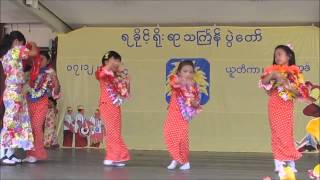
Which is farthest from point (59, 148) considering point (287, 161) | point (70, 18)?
point (287, 161)

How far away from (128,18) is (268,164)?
10.8ft

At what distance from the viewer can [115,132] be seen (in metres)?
5.94

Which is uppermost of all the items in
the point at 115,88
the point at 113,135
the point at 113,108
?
the point at 115,88

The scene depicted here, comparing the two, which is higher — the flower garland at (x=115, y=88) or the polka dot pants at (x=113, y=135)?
the flower garland at (x=115, y=88)

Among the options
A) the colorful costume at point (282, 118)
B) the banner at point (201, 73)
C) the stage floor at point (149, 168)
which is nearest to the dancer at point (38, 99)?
the stage floor at point (149, 168)

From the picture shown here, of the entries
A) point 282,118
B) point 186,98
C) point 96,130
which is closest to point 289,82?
point 282,118

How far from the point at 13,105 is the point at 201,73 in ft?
10.5

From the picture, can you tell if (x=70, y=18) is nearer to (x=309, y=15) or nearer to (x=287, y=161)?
(x=309, y=15)

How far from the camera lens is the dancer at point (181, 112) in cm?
561

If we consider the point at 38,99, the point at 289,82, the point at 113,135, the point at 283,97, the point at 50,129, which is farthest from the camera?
the point at 50,129

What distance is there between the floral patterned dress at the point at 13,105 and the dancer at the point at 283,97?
2.47 meters

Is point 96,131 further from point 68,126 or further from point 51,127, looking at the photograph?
point 51,127

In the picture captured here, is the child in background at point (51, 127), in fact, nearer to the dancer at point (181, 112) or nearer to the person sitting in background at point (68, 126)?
the person sitting in background at point (68, 126)

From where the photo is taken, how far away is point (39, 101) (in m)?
6.05
